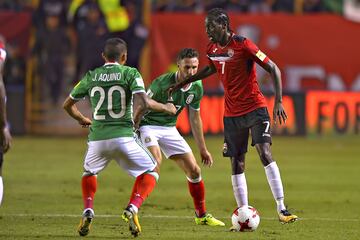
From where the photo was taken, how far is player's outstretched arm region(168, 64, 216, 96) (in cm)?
1145

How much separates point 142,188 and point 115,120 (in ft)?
2.55

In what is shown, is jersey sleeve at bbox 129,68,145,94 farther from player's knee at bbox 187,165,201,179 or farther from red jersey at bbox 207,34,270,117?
player's knee at bbox 187,165,201,179

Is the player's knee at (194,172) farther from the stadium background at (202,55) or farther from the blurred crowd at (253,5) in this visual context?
the blurred crowd at (253,5)

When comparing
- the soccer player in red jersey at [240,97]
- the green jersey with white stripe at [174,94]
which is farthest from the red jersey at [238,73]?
the green jersey with white stripe at [174,94]

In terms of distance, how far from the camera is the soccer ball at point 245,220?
10797mm

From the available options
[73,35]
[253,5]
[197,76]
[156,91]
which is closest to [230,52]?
[197,76]

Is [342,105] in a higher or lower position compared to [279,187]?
lower

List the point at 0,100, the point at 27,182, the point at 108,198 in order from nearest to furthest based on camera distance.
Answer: the point at 0,100, the point at 108,198, the point at 27,182

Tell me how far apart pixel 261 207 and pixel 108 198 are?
2394 millimetres

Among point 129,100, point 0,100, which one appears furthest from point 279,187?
point 0,100

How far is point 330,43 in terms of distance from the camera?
92.2ft

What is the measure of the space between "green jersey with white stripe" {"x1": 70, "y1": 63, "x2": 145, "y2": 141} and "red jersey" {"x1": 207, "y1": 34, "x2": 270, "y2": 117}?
1.46 m

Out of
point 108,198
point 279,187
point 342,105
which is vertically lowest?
point 342,105

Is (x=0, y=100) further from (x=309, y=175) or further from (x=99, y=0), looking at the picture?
(x=99, y=0)
